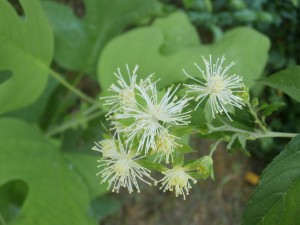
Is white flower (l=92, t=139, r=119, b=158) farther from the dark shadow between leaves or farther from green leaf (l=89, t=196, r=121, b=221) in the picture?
green leaf (l=89, t=196, r=121, b=221)

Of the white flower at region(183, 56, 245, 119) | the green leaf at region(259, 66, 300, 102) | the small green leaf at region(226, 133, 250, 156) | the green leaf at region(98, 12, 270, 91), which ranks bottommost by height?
the small green leaf at region(226, 133, 250, 156)

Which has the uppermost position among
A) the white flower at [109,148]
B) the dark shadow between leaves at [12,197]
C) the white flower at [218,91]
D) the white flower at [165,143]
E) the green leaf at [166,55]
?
the green leaf at [166,55]

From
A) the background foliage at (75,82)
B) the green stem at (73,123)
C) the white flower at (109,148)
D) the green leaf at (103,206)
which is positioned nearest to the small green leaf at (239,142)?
the background foliage at (75,82)

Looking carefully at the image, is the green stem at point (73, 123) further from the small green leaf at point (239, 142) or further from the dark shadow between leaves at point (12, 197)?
the small green leaf at point (239, 142)

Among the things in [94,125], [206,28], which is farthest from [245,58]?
[206,28]

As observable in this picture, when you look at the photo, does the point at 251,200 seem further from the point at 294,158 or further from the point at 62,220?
the point at 62,220

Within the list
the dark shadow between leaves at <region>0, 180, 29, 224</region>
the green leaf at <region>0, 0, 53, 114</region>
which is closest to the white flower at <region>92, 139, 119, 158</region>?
the green leaf at <region>0, 0, 53, 114</region>

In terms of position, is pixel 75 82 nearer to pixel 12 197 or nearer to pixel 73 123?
pixel 73 123
